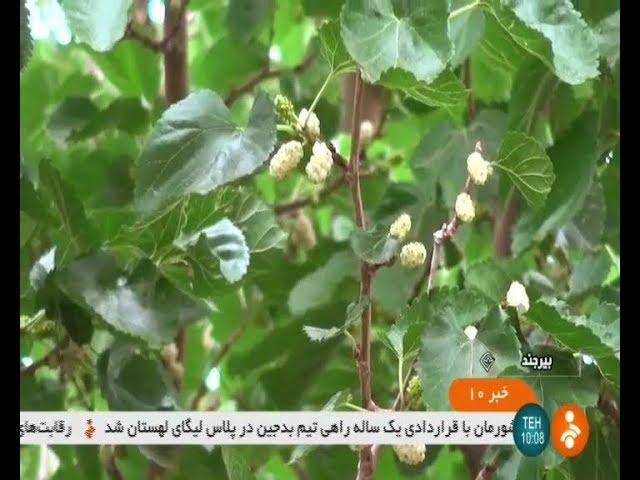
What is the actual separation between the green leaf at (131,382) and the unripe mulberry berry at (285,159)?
12 cm

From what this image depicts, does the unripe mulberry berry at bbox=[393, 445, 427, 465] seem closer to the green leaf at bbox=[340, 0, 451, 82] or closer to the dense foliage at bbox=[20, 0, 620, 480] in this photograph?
the dense foliage at bbox=[20, 0, 620, 480]

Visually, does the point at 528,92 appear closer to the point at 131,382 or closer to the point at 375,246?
the point at 375,246

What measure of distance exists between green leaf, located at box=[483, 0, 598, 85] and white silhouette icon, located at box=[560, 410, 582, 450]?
153 millimetres

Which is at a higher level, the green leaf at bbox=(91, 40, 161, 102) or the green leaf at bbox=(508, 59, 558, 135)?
the green leaf at bbox=(91, 40, 161, 102)

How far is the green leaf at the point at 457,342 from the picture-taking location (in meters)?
0.38

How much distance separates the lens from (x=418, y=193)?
51cm

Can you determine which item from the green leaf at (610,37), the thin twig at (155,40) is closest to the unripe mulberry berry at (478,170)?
the green leaf at (610,37)

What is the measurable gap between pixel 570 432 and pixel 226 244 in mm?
182

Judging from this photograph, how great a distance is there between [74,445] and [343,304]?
0.16m

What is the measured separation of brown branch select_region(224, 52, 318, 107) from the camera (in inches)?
20.4

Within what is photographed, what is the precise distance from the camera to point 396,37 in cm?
37

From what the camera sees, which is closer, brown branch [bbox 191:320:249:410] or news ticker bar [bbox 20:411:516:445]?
news ticker bar [bbox 20:411:516:445]

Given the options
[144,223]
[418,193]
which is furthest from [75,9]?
[418,193]

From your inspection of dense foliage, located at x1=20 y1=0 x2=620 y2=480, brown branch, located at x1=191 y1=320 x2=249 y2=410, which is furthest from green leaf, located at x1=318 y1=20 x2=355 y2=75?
brown branch, located at x1=191 y1=320 x2=249 y2=410
